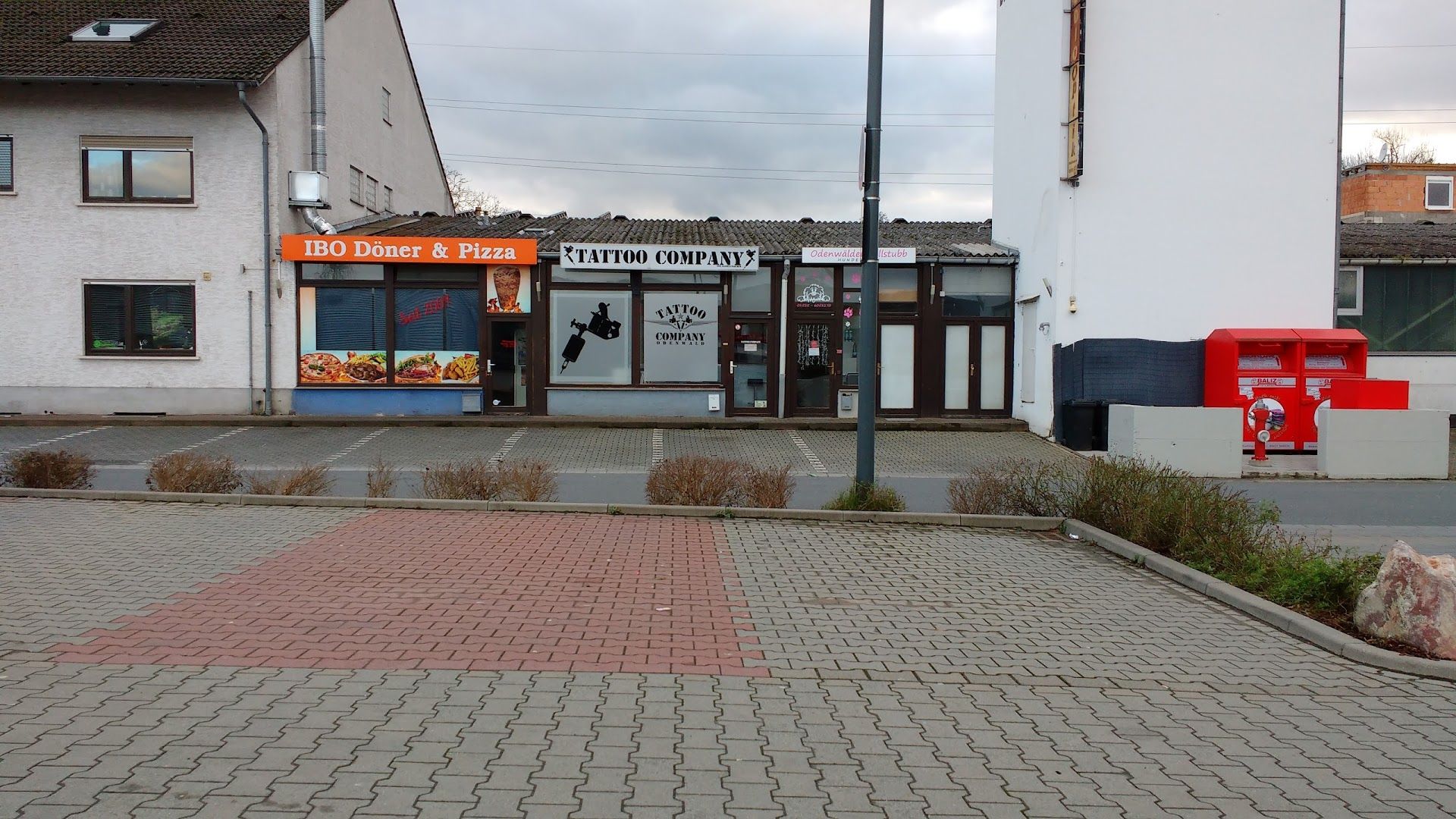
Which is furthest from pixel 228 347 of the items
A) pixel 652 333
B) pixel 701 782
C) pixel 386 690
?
pixel 701 782

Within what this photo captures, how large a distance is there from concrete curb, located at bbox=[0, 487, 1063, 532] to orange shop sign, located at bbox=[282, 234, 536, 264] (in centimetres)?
1103

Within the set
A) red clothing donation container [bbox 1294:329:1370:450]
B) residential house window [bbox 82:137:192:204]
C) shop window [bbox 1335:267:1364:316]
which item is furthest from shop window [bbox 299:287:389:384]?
shop window [bbox 1335:267:1364:316]

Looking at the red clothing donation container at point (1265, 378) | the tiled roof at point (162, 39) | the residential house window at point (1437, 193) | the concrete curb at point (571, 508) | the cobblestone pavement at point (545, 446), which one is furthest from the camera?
the residential house window at point (1437, 193)

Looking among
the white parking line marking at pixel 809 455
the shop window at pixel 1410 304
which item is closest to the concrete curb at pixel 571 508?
the white parking line marking at pixel 809 455

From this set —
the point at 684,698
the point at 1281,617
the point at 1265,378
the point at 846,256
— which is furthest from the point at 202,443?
the point at 1265,378

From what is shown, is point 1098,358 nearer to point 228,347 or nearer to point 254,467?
point 254,467

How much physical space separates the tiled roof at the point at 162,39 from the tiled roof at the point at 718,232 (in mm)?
4420

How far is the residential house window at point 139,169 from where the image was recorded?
22453 mm

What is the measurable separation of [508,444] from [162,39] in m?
12.3

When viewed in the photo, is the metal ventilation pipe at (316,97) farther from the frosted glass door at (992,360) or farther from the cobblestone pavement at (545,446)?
the frosted glass door at (992,360)

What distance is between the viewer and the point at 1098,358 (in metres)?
20.7

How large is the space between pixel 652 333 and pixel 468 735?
62.6 ft

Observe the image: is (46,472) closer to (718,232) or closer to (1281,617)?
(1281,617)

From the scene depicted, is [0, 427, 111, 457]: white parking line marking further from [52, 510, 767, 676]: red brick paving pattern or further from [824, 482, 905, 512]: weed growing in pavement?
[824, 482, 905, 512]: weed growing in pavement
